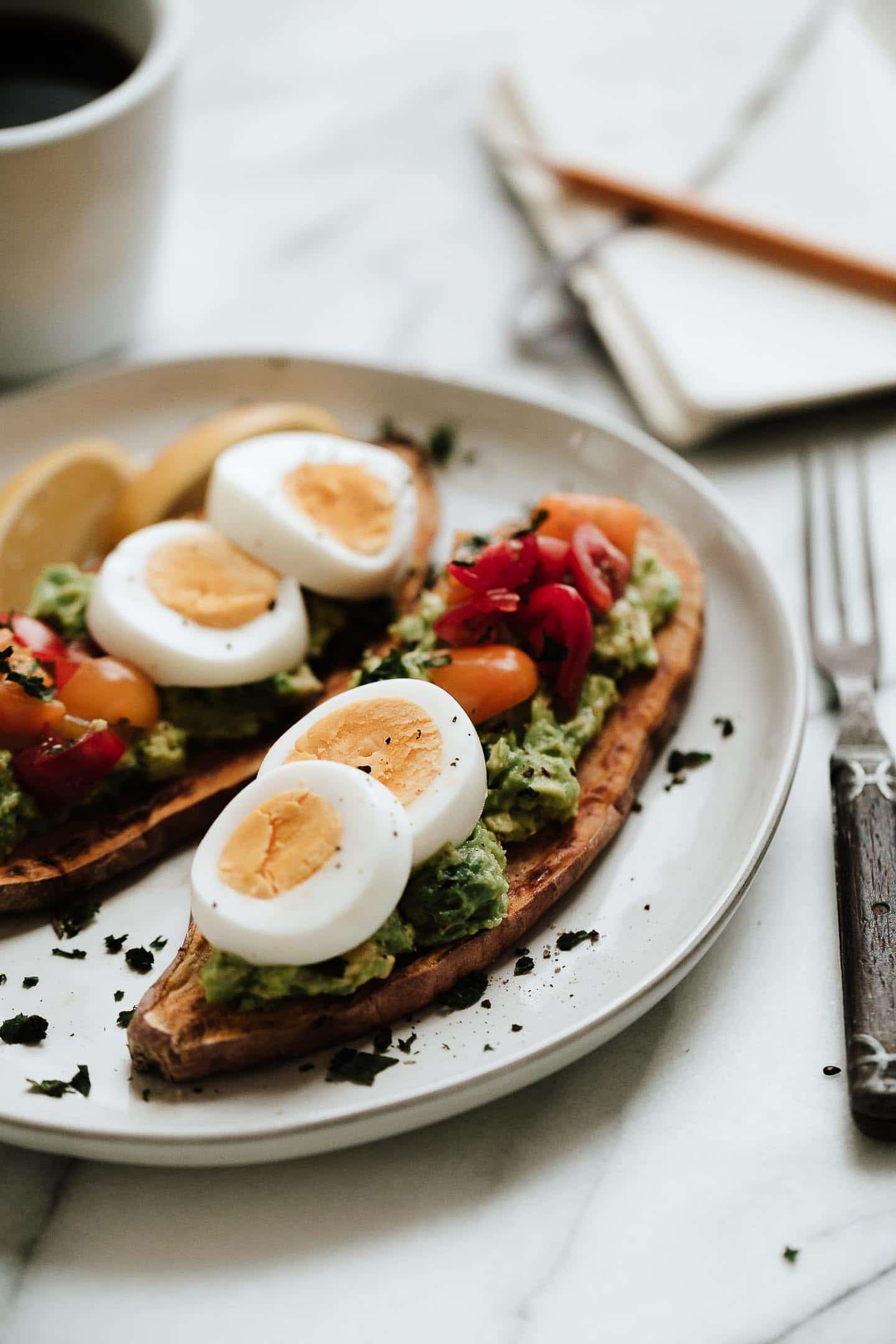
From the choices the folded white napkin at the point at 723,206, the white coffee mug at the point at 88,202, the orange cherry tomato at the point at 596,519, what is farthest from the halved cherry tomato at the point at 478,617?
the white coffee mug at the point at 88,202

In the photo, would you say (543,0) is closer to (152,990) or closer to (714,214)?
(714,214)

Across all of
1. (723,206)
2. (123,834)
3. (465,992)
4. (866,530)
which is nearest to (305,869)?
(465,992)

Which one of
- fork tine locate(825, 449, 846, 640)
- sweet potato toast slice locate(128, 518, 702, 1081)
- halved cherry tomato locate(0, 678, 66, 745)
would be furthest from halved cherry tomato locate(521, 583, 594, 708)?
halved cherry tomato locate(0, 678, 66, 745)

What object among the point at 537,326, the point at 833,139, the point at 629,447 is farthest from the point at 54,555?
the point at 833,139

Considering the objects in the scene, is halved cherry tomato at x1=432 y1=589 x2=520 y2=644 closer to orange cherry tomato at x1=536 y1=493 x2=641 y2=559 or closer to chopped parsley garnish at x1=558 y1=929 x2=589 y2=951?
orange cherry tomato at x1=536 y1=493 x2=641 y2=559

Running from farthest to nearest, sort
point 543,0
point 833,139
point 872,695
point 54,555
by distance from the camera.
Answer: point 543,0 < point 833,139 < point 54,555 < point 872,695

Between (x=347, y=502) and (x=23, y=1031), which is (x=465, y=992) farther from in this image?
(x=347, y=502)
